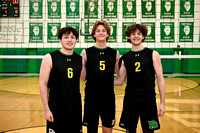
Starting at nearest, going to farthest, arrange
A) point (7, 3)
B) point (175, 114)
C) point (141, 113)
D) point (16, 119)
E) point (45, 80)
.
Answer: point (45, 80) < point (141, 113) < point (16, 119) < point (175, 114) < point (7, 3)

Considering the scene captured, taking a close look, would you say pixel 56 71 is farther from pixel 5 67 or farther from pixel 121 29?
pixel 5 67

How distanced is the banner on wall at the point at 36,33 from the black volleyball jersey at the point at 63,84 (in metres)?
9.01

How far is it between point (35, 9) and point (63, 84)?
376 inches

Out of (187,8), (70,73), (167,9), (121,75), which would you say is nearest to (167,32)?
(167,9)

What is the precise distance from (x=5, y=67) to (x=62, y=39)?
9763 millimetres

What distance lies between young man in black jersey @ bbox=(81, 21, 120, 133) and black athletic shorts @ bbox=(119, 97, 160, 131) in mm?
219

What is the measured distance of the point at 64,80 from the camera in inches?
71.6

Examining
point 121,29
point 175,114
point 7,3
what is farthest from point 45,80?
point 7,3

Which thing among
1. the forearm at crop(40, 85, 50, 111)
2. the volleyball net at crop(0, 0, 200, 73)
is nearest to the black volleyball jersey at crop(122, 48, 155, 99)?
the forearm at crop(40, 85, 50, 111)

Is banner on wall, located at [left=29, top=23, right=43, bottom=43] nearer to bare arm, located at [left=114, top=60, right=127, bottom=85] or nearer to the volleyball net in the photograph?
the volleyball net

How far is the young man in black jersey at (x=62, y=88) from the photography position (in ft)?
5.86

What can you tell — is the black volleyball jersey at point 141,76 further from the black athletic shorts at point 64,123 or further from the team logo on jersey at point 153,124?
the black athletic shorts at point 64,123

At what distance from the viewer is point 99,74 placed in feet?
7.01

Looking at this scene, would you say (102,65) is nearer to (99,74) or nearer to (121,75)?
(99,74)
